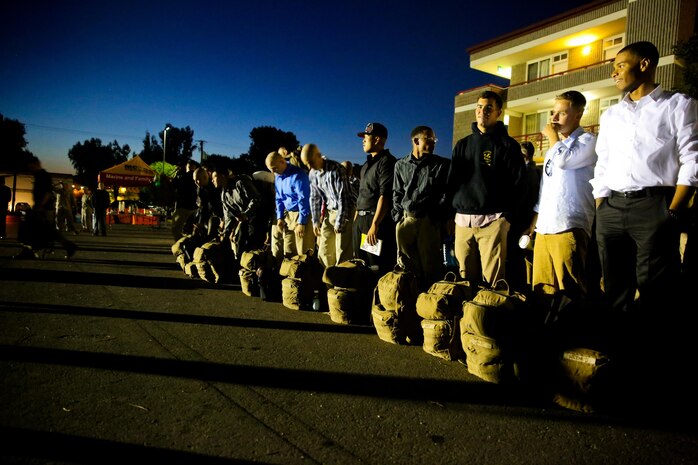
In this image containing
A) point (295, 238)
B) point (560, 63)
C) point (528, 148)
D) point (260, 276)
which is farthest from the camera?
point (560, 63)

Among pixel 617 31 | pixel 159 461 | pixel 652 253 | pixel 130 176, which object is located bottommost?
pixel 159 461

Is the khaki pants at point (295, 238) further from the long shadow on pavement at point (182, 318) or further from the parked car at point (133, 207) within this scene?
the parked car at point (133, 207)

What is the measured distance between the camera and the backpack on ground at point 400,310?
408 centimetres

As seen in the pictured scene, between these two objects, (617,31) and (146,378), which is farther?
(617,31)

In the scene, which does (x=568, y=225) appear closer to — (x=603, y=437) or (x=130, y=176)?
(x=603, y=437)

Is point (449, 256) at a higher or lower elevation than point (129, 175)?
lower

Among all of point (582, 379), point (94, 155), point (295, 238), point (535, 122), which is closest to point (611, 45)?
point (535, 122)

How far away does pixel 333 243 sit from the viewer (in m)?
6.08

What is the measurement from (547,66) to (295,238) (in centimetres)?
2525

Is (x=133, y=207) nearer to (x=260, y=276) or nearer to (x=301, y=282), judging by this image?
(x=260, y=276)

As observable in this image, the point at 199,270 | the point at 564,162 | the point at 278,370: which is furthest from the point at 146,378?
the point at 199,270

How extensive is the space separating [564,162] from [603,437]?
7.17ft

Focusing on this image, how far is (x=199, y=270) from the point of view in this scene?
24.8 feet

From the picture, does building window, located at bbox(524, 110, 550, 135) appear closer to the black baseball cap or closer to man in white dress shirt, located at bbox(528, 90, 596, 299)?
the black baseball cap
